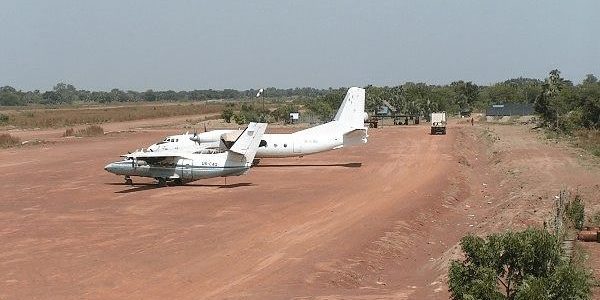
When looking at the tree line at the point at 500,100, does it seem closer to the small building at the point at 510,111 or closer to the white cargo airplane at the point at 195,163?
the small building at the point at 510,111

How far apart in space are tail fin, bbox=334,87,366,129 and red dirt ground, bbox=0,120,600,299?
3014 mm

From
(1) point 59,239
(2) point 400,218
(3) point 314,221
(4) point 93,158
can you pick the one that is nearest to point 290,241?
(3) point 314,221

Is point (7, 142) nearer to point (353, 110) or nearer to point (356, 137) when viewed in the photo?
point (353, 110)

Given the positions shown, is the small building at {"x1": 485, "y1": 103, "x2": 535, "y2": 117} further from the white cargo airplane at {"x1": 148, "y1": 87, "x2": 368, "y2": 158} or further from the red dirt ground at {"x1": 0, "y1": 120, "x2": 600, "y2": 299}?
the white cargo airplane at {"x1": 148, "y1": 87, "x2": 368, "y2": 158}

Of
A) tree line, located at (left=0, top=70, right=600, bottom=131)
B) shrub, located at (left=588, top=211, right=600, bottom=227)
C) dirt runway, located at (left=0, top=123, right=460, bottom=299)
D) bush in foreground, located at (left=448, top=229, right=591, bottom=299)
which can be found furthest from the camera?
tree line, located at (left=0, top=70, right=600, bottom=131)

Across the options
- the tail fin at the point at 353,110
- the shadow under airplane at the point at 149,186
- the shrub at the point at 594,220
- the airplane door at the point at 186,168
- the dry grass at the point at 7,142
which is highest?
the tail fin at the point at 353,110

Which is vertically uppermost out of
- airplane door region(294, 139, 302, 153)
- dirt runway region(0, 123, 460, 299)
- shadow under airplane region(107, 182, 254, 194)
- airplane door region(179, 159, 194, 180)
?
airplane door region(294, 139, 302, 153)

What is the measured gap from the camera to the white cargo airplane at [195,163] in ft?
121

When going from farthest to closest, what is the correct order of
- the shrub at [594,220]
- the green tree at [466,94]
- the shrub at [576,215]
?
the green tree at [466,94] < the shrub at [594,220] < the shrub at [576,215]

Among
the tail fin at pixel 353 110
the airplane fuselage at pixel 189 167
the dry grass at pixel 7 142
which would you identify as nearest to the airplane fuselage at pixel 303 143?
the tail fin at pixel 353 110

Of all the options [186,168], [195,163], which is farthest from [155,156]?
[195,163]

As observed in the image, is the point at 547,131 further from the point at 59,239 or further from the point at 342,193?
the point at 59,239

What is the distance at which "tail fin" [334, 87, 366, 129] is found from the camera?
4775cm

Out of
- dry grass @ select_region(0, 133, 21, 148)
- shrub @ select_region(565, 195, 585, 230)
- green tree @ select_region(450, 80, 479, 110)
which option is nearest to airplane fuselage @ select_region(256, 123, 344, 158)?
shrub @ select_region(565, 195, 585, 230)
